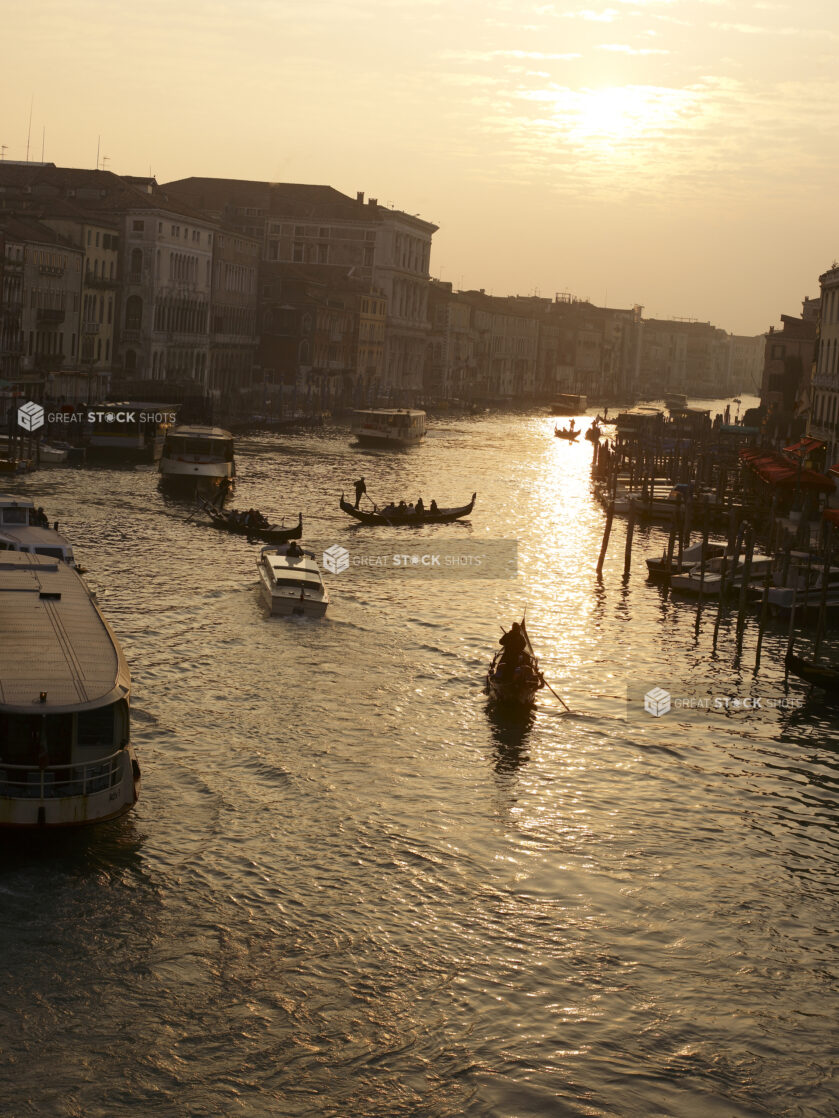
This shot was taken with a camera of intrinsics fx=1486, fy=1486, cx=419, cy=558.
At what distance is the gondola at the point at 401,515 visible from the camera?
4953cm

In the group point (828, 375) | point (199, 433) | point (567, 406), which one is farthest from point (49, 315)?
point (567, 406)

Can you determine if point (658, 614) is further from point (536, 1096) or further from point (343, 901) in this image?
point (536, 1096)

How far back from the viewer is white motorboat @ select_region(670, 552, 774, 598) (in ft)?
126

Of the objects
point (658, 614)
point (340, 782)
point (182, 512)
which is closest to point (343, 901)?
point (340, 782)

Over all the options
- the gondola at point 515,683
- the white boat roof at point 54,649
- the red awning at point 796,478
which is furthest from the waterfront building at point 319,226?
the white boat roof at point 54,649

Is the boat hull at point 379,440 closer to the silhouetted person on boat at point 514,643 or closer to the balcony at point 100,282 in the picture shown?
the balcony at point 100,282

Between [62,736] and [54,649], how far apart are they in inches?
74.6

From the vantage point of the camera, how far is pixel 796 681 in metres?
30.3

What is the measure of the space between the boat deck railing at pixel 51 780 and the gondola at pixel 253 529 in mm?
24158


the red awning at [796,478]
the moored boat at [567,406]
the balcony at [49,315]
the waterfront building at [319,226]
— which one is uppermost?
the waterfront building at [319,226]

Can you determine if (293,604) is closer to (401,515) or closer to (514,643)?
(514,643)

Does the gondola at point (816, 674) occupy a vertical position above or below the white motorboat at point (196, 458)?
below

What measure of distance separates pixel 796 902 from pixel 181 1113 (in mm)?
→ 8887

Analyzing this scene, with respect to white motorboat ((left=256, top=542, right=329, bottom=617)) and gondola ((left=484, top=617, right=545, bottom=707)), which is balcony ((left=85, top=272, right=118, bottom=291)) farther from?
gondola ((left=484, top=617, right=545, bottom=707))
